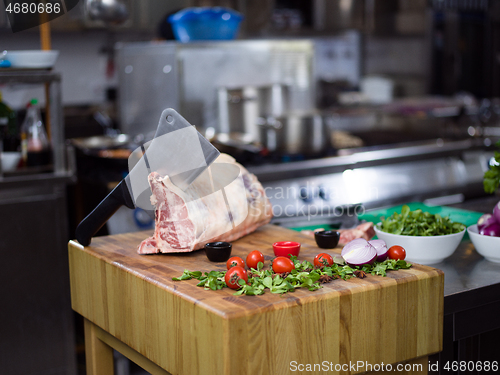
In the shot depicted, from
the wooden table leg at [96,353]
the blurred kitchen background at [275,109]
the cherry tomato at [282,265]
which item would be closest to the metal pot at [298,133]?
the blurred kitchen background at [275,109]

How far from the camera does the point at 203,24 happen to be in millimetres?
3385

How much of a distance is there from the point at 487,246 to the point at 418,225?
0.20 meters

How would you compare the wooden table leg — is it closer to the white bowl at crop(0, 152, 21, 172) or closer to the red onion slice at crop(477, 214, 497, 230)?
the red onion slice at crop(477, 214, 497, 230)

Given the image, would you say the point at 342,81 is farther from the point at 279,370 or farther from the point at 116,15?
the point at 279,370

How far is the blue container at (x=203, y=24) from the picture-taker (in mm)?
3371

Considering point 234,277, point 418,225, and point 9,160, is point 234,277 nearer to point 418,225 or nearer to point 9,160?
point 418,225

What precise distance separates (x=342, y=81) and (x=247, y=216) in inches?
174

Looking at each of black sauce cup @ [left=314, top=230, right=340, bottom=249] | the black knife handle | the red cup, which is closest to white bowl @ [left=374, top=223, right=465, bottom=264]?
black sauce cup @ [left=314, top=230, right=340, bottom=249]

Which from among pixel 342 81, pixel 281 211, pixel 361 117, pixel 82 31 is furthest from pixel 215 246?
pixel 342 81

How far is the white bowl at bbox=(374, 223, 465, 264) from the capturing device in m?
1.53

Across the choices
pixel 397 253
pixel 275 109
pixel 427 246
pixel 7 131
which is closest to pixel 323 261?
pixel 397 253

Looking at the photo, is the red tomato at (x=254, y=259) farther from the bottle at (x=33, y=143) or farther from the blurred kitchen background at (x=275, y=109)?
the bottle at (x=33, y=143)

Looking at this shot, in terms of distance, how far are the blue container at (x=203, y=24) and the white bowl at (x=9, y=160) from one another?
1.29m

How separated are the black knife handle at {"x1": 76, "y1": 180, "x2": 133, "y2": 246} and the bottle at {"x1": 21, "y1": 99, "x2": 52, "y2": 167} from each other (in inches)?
47.7
